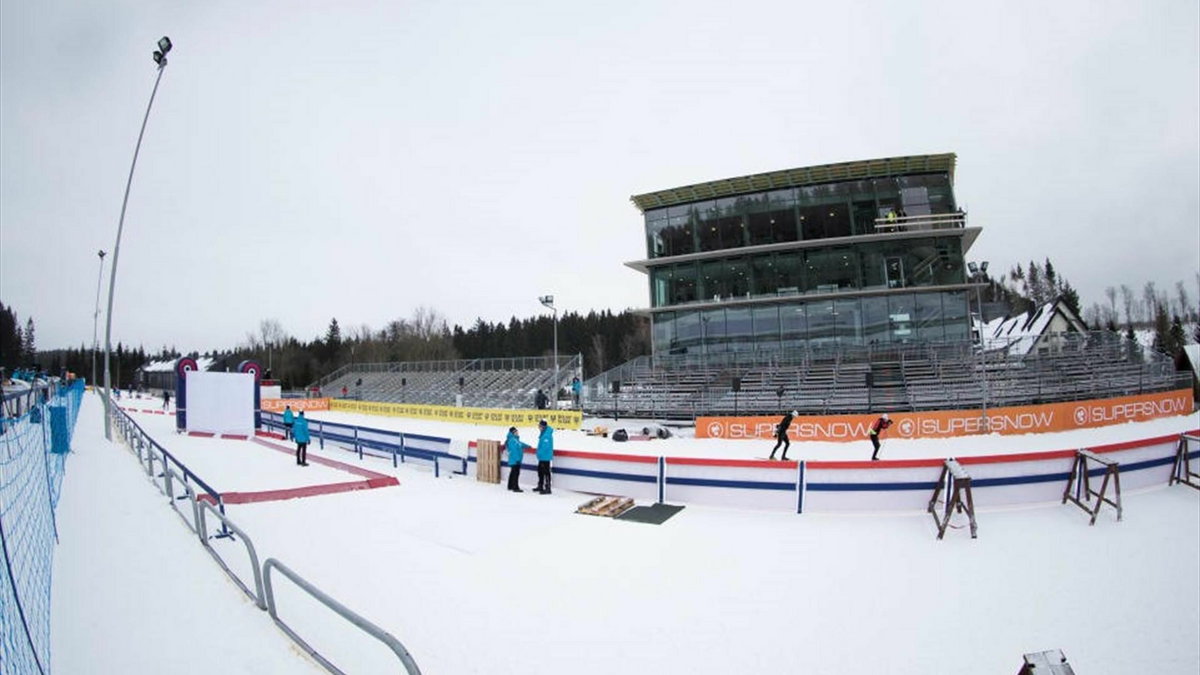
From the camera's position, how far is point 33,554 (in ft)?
20.5

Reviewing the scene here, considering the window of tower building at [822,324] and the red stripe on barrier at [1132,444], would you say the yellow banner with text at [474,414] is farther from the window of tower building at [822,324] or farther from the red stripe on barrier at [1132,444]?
the red stripe on barrier at [1132,444]

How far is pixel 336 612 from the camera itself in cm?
464

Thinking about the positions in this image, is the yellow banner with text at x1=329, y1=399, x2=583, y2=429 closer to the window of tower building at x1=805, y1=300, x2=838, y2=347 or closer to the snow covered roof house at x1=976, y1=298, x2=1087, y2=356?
the window of tower building at x1=805, y1=300, x2=838, y2=347

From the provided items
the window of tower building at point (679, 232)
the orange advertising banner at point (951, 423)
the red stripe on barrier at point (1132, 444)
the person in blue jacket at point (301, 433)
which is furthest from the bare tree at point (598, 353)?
the red stripe on barrier at point (1132, 444)

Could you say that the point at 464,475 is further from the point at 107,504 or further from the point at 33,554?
the point at 33,554

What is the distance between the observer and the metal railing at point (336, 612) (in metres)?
2.86

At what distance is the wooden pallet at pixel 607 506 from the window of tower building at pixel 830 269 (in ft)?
79.8

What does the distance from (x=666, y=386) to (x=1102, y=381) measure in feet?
69.5

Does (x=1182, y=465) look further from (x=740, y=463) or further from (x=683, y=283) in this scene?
(x=683, y=283)

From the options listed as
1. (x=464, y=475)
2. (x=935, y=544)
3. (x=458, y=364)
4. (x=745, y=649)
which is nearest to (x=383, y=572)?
(x=745, y=649)

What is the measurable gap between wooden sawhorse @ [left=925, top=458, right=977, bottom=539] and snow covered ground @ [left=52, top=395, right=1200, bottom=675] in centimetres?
27

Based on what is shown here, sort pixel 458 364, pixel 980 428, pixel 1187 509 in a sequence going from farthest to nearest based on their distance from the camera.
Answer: pixel 458 364 < pixel 980 428 < pixel 1187 509

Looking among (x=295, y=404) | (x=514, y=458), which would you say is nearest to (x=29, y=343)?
(x=295, y=404)

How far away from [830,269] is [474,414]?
23612 millimetres
